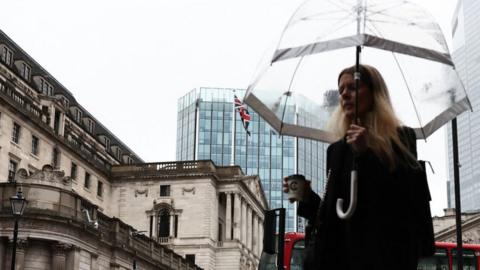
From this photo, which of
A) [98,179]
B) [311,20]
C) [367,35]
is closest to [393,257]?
[367,35]

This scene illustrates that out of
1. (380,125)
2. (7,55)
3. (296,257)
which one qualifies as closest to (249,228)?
(7,55)

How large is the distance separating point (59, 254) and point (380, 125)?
38773 millimetres

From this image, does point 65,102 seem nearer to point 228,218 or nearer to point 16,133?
point 16,133

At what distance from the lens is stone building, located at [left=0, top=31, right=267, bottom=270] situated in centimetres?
4159

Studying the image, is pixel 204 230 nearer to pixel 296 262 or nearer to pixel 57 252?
pixel 57 252

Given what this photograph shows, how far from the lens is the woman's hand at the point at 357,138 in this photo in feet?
15.2

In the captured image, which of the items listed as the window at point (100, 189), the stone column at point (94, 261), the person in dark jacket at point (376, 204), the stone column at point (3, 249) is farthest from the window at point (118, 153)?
the person in dark jacket at point (376, 204)

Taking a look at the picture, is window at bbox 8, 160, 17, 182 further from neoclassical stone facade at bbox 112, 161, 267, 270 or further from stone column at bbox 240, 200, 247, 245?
stone column at bbox 240, 200, 247, 245

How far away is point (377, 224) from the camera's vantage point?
4574mm

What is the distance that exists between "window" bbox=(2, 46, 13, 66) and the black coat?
62125mm

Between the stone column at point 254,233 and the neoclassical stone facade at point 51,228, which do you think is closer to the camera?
the neoclassical stone facade at point 51,228

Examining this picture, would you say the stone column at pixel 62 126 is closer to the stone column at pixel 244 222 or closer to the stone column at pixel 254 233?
the stone column at pixel 244 222

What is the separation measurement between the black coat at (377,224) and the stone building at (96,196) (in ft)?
121

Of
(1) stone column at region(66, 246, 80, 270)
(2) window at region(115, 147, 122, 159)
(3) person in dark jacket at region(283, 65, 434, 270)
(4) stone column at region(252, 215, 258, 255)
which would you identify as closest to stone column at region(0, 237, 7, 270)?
(1) stone column at region(66, 246, 80, 270)
